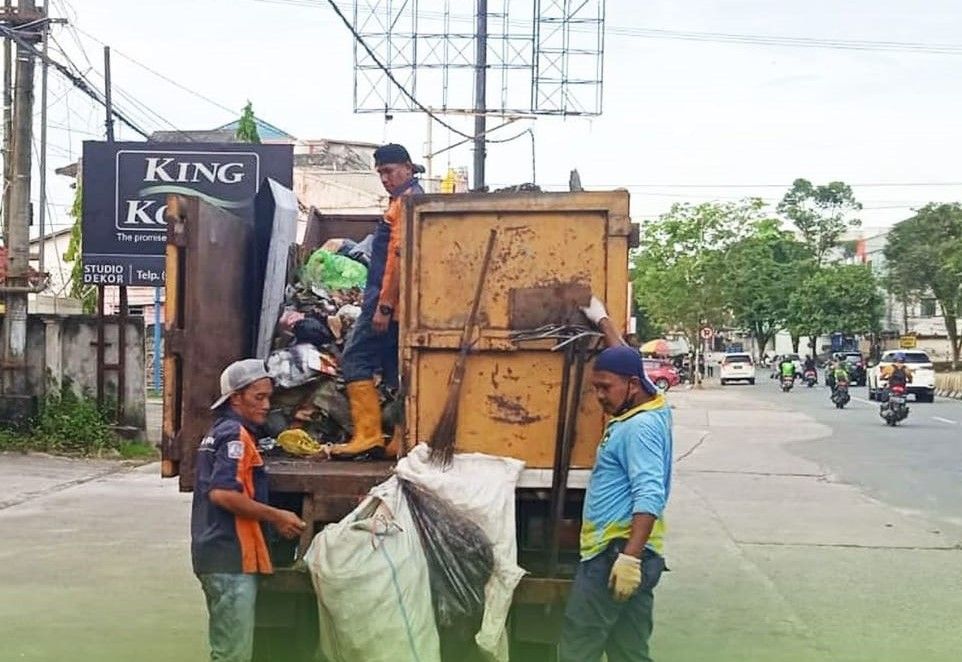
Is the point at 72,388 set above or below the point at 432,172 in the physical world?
below

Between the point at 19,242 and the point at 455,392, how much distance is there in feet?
35.9

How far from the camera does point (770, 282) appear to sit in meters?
70.5

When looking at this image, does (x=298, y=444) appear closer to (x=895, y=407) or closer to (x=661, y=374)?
(x=895, y=407)

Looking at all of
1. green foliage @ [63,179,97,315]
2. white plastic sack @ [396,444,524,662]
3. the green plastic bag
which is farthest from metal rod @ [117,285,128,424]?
white plastic sack @ [396,444,524,662]

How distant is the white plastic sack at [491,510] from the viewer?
15.6 feet

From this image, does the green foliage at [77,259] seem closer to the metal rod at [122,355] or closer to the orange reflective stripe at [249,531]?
the metal rod at [122,355]

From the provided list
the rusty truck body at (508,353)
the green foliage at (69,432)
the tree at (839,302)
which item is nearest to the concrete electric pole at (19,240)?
the green foliage at (69,432)

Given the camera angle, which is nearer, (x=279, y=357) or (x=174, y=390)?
(x=174, y=390)

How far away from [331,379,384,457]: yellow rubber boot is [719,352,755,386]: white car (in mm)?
44982

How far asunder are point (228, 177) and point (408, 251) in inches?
360

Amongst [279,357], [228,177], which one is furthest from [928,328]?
[279,357]

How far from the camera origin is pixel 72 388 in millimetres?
14734

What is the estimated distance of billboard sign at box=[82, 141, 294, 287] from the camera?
45.4ft

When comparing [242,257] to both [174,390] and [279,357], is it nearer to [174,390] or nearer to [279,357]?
Result: [279,357]
